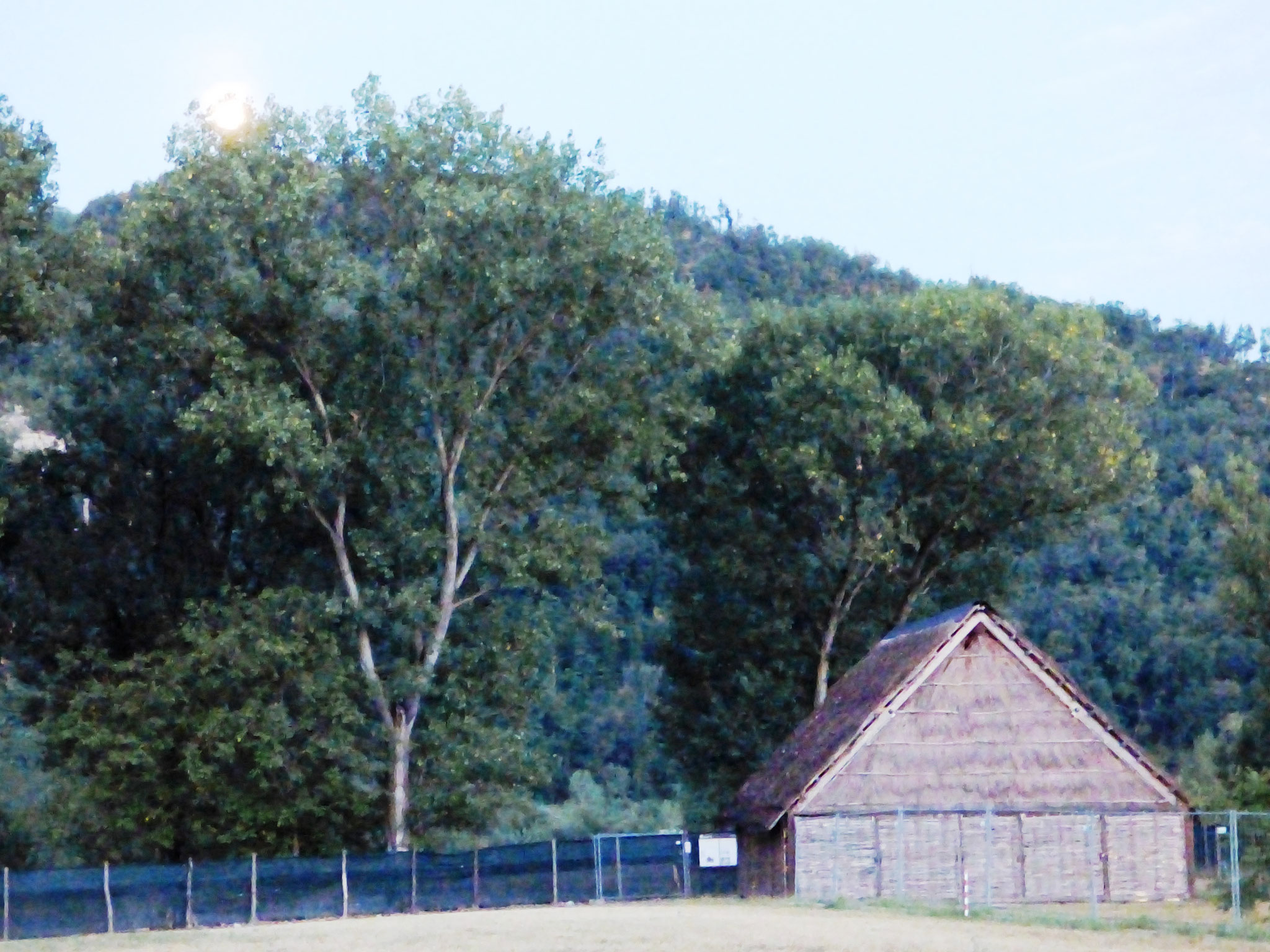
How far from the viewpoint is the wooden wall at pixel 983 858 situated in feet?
131

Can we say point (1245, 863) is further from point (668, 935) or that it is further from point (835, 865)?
point (835, 865)

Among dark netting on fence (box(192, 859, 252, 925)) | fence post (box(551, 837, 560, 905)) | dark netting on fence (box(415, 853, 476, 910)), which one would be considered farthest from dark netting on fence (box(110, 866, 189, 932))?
fence post (box(551, 837, 560, 905))

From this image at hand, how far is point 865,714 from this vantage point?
4088 cm

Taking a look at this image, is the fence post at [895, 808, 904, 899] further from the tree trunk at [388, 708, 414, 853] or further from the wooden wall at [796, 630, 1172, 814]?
the tree trunk at [388, 708, 414, 853]

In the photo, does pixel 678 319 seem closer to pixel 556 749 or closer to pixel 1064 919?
pixel 1064 919

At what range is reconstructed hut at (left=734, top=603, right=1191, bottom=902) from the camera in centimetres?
4009

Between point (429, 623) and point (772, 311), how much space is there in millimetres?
16960

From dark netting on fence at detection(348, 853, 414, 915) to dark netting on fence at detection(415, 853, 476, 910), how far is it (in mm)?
287

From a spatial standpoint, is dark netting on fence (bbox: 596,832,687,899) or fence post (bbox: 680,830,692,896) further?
fence post (bbox: 680,830,692,896)

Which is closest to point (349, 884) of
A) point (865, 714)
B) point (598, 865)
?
point (598, 865)

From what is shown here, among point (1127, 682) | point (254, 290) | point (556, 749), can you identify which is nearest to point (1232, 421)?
point (1127, 682)

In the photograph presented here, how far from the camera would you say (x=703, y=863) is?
43344 millimetres

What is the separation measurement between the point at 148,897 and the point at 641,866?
12.5 m

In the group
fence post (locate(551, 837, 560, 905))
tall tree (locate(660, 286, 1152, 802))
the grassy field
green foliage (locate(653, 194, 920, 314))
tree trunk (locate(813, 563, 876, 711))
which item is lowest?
fence post (locate(551, 837, 560, 905))
